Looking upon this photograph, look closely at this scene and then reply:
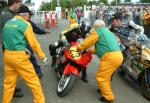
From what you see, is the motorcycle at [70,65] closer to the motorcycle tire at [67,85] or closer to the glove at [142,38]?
the motorcycle tire at [67,85]

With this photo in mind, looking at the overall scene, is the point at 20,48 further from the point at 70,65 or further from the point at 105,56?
the point at 105,56

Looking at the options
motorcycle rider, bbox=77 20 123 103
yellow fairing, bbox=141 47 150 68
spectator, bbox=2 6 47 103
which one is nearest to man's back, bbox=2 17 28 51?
spectator, bbox=2 6 47 103

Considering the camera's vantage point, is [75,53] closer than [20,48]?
No

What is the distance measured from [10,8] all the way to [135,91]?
3496mm

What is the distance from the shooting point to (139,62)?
8.22m

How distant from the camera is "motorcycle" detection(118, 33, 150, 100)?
7.90 metres

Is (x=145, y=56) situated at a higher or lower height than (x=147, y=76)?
higher

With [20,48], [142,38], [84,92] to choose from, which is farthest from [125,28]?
[20,48]

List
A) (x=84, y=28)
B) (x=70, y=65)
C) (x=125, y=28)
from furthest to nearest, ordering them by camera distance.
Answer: (x=125, y=28) < (x=84, y=28) < (x=70, y=65)

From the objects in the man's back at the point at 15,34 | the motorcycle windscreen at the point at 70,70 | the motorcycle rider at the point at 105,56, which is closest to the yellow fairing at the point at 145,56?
the motorcycle rider at the point at 105,56

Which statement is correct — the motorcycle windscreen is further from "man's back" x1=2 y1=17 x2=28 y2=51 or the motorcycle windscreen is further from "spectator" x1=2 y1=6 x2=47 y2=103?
"man's back" x1=2 y1=17 x2=28 y2=51

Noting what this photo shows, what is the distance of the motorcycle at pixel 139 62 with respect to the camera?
7.90 meters

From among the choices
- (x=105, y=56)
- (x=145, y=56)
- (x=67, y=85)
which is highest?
(x=105, y=56)

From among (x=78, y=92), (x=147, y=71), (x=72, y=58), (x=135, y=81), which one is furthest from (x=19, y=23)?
(x=135, y=81)
